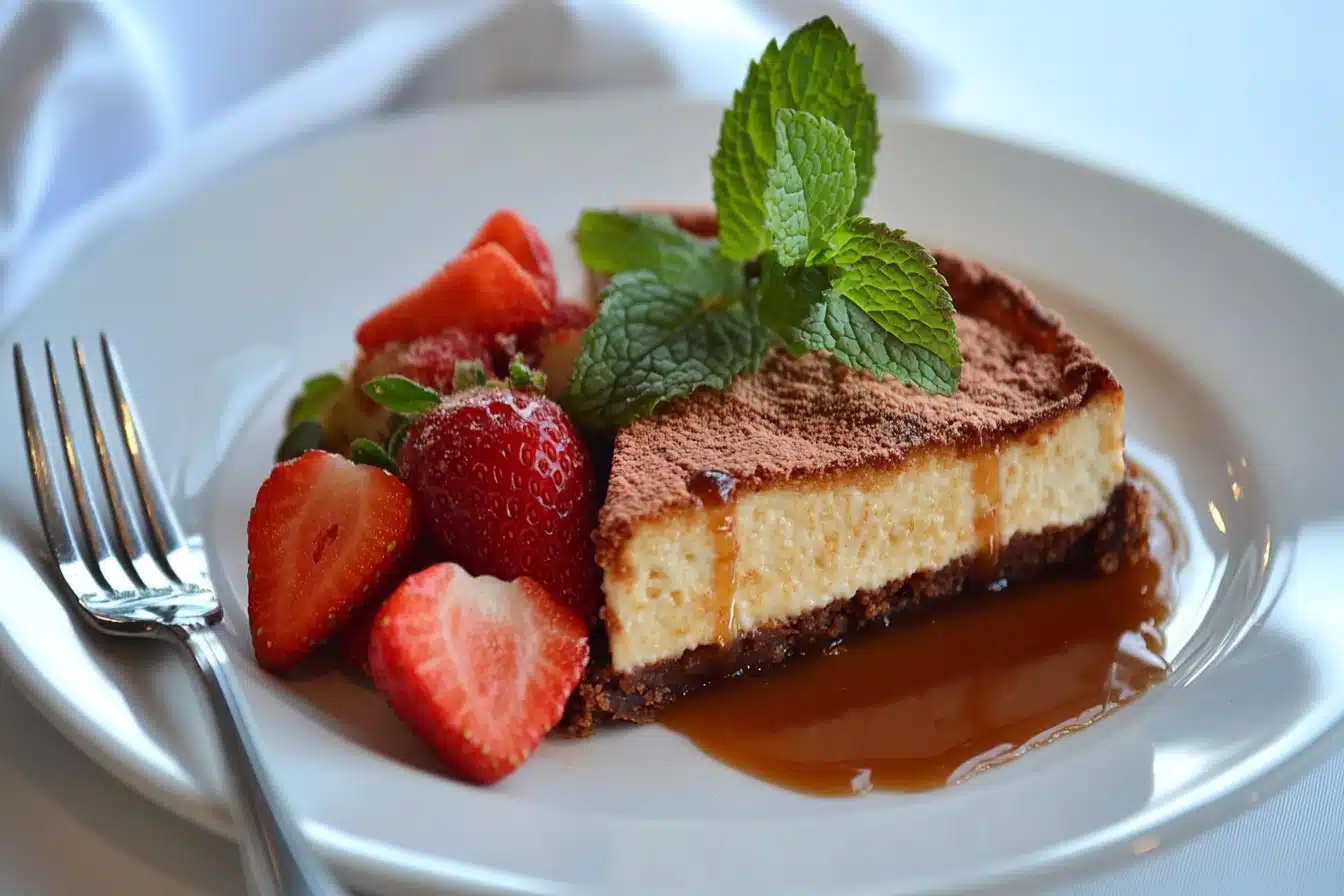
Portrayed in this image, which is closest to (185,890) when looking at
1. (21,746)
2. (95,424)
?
(21,746)

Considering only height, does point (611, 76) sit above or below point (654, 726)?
above

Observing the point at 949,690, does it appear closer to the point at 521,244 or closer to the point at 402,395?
the point at 402,395

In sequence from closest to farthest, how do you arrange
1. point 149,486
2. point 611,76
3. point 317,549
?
point 317,549 < point 149,486 < point 611,76

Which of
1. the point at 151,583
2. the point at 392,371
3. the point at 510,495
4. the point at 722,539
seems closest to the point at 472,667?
the point at 510,495

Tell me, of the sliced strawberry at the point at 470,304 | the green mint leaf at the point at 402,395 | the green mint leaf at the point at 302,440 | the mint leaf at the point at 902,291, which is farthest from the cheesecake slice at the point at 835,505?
the green mint leaf at the point at 302,440

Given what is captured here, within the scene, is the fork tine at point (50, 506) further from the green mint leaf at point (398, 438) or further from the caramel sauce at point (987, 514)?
the caramel sauce at point (987, 514)

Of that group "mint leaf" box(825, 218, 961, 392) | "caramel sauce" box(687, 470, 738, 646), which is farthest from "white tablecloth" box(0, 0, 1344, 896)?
"caramel sauce" box(687, 470, 738, 646)
